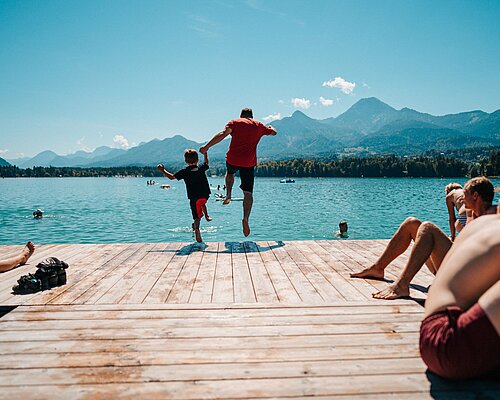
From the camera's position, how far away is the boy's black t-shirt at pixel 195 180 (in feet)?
27.9

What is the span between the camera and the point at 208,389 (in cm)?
249

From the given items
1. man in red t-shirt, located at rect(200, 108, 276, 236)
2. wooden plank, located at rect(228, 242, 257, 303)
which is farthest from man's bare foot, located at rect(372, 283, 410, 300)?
man in red t-shirt, located at rect(200, 108, 276, 236)

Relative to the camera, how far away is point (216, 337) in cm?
329

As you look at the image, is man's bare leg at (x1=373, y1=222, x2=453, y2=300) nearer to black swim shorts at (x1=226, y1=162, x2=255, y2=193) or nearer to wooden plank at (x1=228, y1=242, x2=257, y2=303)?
wooden plank at (x1=228, y1=242, x2=257, y2=303)

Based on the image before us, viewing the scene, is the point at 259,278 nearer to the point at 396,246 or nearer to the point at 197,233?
the point at 396,246

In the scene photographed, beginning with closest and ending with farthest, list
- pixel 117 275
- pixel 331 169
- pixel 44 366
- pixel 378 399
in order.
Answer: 1. pixel 378 399
2. pixel 44 366
3. pixel 117 275
4. pixel 331 169

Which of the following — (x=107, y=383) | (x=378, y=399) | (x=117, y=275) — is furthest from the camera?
(x=117, y=275)

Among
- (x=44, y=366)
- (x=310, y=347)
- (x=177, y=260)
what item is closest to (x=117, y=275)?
(x=177, y=260)

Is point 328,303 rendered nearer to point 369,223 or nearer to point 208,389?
point 208,389

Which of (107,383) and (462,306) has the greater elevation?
(462,306)

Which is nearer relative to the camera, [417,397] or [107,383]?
[417,397]

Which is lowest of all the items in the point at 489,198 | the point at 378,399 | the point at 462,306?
the point at 378,399

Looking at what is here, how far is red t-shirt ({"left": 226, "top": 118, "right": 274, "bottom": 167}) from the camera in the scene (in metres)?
8.17

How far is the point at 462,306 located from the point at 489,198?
173 centimetres
